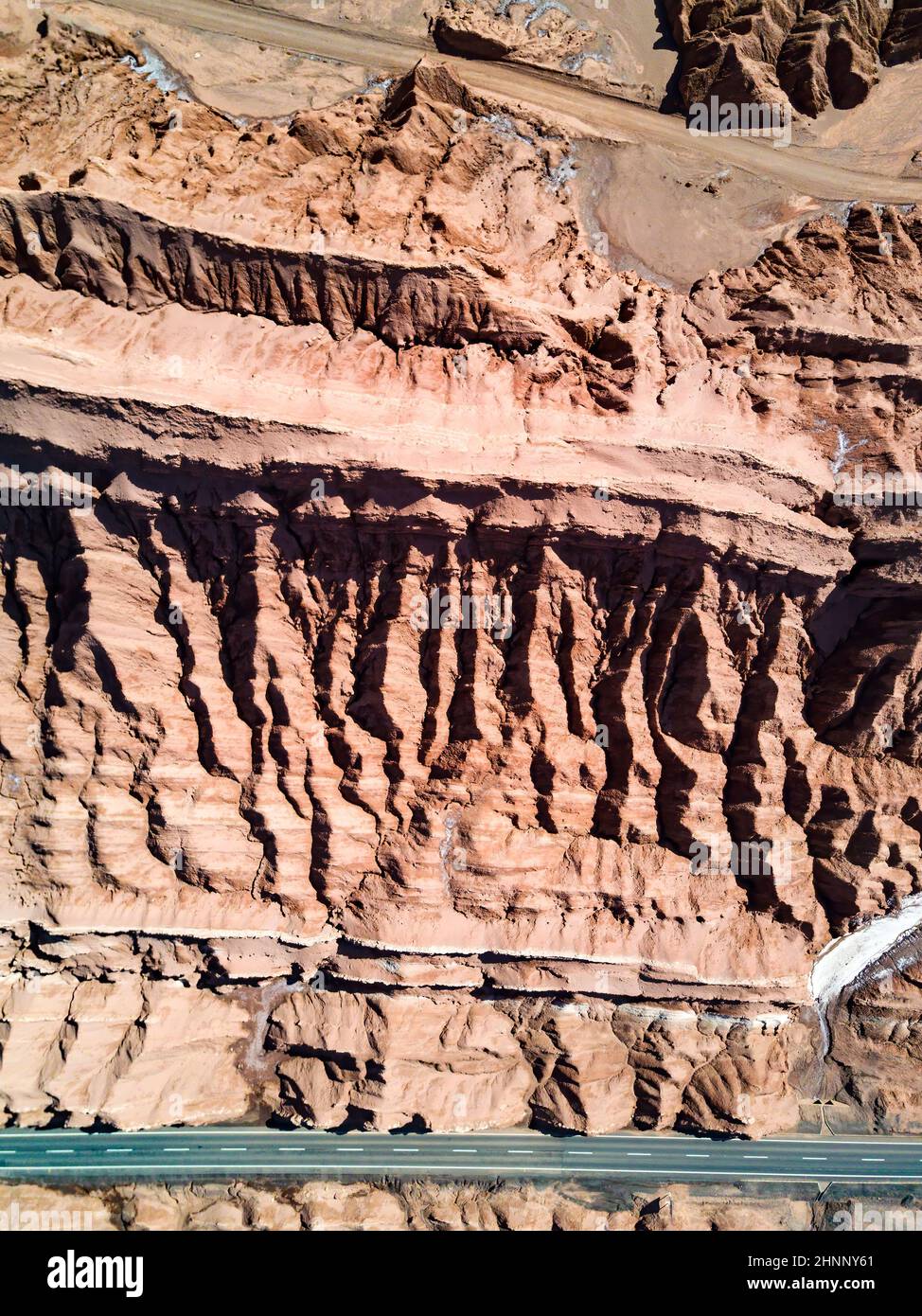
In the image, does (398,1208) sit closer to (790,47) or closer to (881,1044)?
(881,1044)

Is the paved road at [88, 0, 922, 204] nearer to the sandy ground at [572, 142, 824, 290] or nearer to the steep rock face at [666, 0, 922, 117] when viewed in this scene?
the sandy ground at [572, 142, 824, 290]

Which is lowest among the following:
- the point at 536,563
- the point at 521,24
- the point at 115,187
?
the point at 536,563

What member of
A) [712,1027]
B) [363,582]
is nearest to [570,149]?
[363,582]

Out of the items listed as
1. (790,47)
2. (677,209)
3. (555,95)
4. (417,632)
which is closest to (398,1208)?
(417,632)

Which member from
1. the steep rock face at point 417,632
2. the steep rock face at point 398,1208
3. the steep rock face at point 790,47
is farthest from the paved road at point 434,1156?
the steep rock face at point 790,47

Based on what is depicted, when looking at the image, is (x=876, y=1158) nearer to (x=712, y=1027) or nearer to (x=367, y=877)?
(x=712, y=1027)

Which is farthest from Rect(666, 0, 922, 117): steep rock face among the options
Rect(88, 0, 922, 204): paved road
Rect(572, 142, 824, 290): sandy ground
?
Rect(572, 142, 824, 290): sandy ground
